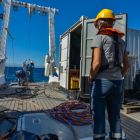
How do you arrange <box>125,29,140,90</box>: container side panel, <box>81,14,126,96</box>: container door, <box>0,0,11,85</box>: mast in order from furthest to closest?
<box>0,0,11,85</box>: mast, <box>125,29,140,90</box>: container side panel, <box>81,14,126,96</box>: container door

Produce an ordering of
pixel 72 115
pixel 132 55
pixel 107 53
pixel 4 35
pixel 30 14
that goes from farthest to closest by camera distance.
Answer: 1. pixel 30 14
2. pixel 4 35
3. pixel 132 55
4. pixel 72 115
5. pixel 107 53

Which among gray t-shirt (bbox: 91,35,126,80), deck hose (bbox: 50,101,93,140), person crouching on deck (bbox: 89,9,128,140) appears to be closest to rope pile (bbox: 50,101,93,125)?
deck hose (bbox: 50,101,93,140)

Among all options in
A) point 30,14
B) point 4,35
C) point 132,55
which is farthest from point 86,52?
point 30,14

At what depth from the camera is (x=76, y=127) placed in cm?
456

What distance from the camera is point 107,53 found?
12.0ft

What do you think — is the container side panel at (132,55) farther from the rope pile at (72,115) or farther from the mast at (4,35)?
the mast at (4,35)

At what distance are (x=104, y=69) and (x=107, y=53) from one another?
21 centimetres

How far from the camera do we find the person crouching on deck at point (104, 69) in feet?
12.0

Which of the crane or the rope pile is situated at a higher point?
the crane

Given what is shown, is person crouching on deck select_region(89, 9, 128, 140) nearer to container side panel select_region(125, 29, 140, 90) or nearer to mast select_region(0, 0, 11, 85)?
container side panel select_region(125, 29, 140, 90)

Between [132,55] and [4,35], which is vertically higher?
[4,35]

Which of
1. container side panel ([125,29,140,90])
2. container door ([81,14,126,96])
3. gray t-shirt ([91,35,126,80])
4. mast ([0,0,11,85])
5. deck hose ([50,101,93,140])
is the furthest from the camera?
mast ([0,0,11,85])

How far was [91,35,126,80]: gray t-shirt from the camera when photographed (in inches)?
143

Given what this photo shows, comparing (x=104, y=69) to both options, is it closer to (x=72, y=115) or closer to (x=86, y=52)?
(x=72, y=115)
